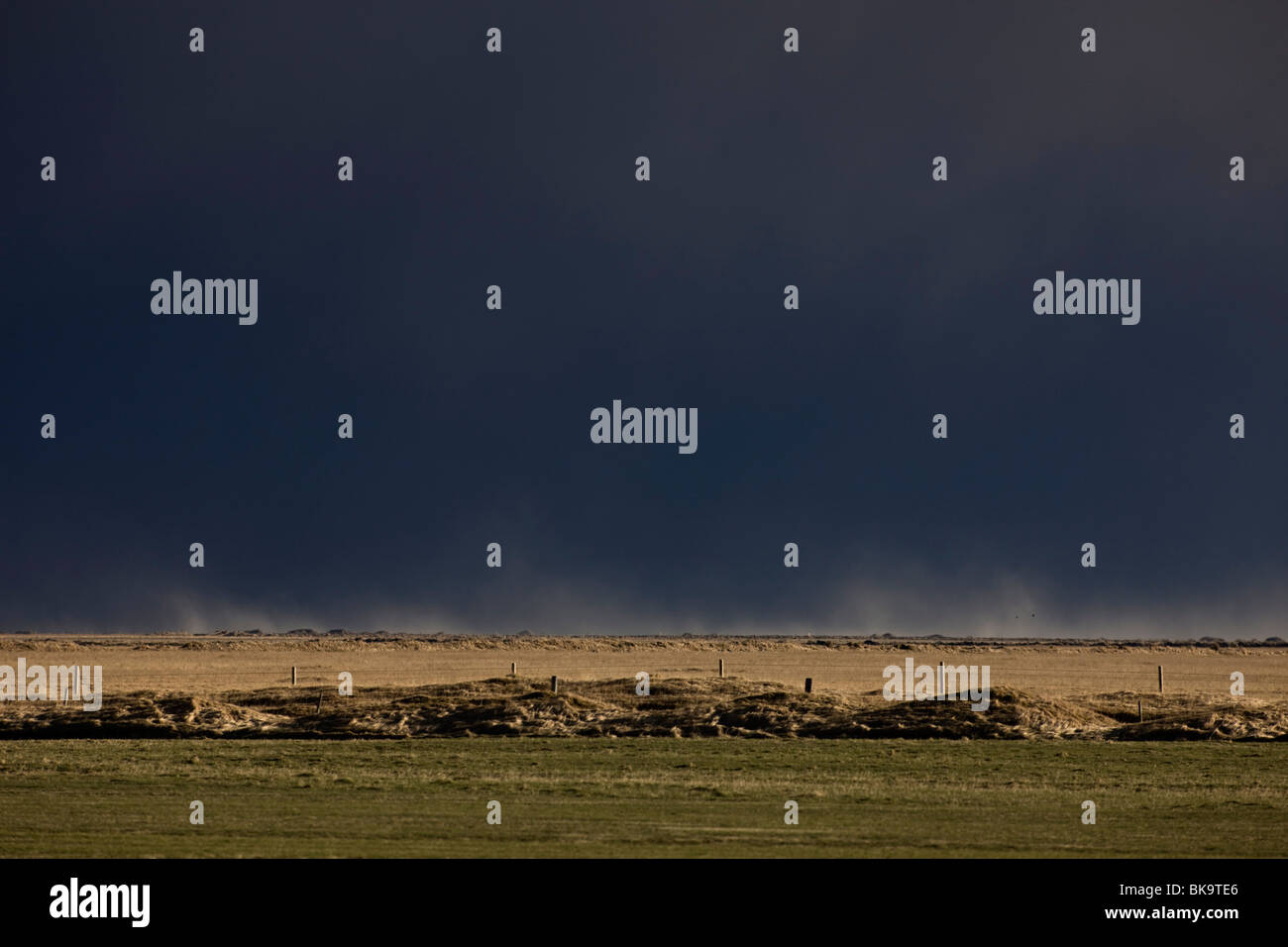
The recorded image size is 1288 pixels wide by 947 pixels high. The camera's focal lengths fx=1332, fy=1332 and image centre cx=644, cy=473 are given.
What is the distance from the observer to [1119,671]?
109000 mm

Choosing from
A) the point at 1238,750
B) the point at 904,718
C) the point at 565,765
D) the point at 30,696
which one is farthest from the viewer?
the point at 30,696

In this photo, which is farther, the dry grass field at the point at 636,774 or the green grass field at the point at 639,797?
the dry grass field at the point at 636,774

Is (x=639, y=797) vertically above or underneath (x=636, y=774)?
above

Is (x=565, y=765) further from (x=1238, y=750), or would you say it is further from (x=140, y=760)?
(x=1238, y=750)

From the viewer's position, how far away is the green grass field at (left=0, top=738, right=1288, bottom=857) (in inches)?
805

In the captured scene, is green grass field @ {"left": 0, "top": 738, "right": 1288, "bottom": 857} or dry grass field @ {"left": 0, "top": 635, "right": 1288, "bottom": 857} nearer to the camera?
green grass field @ {"left": 0, "top": 738, "right": 1288, "bottom": 857}

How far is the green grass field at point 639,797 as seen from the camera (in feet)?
67.1

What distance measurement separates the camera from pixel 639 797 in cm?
2680

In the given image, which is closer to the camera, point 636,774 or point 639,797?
point 639,797

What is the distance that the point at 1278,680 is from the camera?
96500 millimetres
